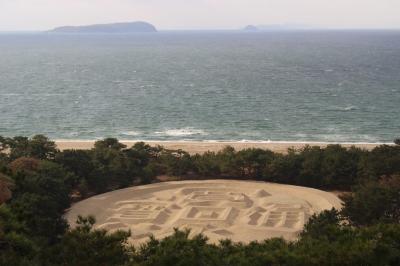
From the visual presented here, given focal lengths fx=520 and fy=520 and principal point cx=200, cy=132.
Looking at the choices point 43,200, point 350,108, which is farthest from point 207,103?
point 43,200

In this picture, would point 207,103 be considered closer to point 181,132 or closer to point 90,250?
point 181,132

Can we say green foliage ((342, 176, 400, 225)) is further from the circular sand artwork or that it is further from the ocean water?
the ocean water

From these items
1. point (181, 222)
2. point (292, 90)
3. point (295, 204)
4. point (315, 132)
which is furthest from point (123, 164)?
point (292, 90)

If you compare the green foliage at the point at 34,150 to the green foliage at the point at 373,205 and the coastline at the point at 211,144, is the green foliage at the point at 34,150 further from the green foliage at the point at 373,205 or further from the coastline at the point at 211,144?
the green foliage at the point at 373,205

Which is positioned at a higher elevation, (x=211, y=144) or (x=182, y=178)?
(x=182, y=178)

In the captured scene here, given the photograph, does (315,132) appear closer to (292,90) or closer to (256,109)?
(256,109)

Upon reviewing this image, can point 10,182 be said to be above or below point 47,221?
above

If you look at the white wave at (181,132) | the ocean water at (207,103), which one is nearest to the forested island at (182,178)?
the white wave at (181,132)
